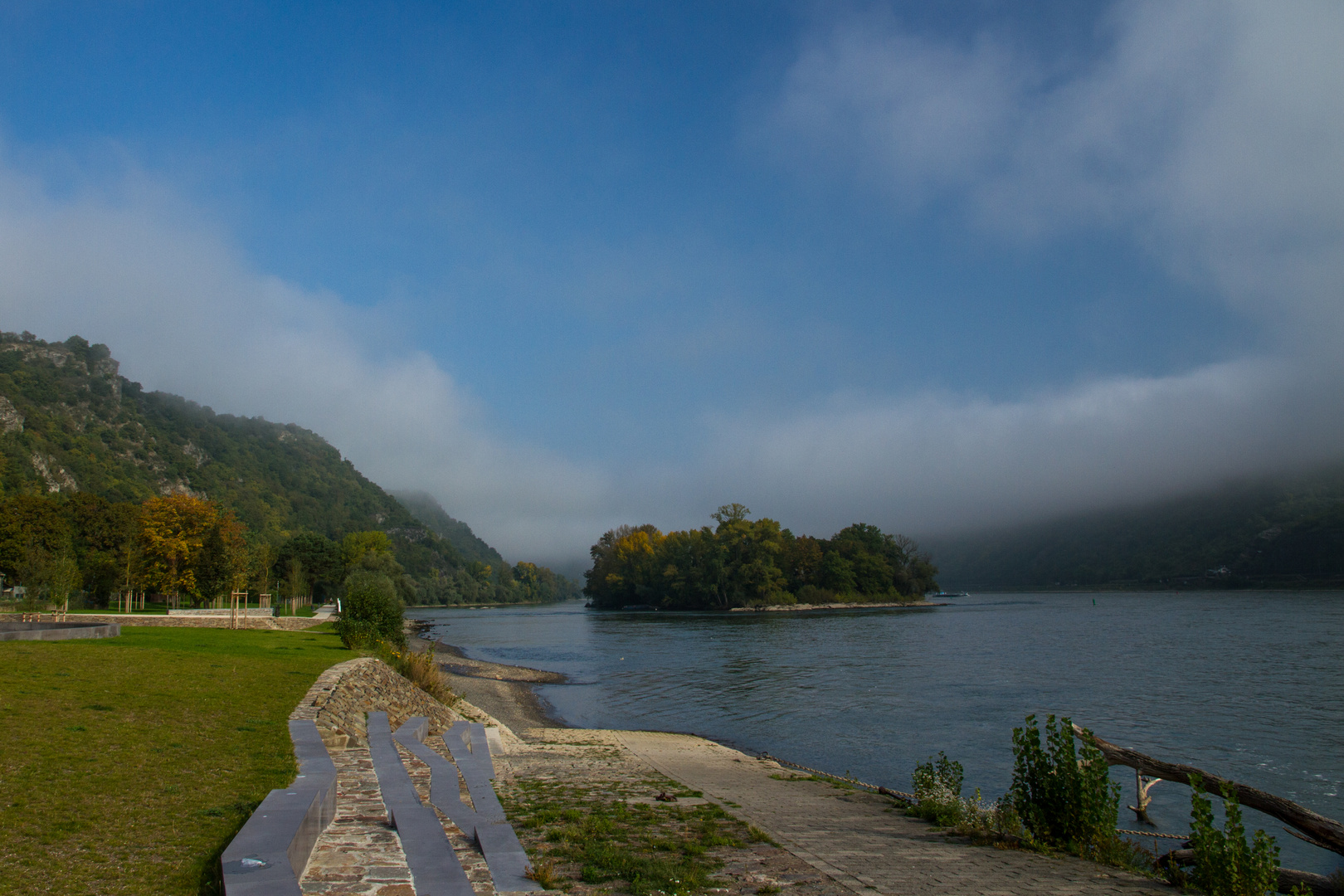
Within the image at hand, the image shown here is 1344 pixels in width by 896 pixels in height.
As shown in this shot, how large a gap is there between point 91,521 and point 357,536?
6117 centimetres

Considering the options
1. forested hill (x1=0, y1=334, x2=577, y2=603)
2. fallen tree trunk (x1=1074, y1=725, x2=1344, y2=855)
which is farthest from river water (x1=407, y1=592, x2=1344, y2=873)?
forested hill (x1=0, y1=334, x2=577, y2=603)

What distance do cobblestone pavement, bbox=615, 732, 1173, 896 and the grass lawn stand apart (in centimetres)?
673

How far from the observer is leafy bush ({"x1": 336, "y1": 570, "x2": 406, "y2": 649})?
30812mm

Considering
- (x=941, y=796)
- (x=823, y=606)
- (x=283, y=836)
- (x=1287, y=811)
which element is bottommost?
(x=823, y=606)

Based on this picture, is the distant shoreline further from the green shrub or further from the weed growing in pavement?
the weed growing in pavement

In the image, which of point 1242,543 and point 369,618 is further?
point 1242,543

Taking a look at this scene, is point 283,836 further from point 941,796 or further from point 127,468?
point 127,468

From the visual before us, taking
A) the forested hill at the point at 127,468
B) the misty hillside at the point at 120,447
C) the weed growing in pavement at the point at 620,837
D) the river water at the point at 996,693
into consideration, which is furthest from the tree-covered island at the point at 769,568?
the weed growing in pavement at the point at 620,837

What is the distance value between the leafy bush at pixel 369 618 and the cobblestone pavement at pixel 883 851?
19.1 m

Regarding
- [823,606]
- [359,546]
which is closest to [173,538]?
[359,546]

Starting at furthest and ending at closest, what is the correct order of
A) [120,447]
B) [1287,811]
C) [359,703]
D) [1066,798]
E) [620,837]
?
1. [120,447]
2. [359,703]
3. [1066,798]
4. [620,837]
5. [1287,811]

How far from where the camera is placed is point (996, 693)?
32562 mm

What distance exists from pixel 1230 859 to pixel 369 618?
30789 mm

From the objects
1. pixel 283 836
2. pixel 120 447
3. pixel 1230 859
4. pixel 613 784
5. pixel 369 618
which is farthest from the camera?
pixel 120 447
